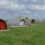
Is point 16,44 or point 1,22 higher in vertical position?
point 1,22

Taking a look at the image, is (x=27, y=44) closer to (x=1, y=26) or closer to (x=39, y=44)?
(x=39, y=44)

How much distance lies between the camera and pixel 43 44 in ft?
45.7

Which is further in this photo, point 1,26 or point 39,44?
point 1,26

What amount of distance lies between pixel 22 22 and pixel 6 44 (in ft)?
133

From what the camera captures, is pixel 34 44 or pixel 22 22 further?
pixel 22 22

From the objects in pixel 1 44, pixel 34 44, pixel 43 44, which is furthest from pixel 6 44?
pixel 43 44

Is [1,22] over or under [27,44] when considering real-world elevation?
over

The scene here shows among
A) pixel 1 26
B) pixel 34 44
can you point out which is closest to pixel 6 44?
pixel 34 44

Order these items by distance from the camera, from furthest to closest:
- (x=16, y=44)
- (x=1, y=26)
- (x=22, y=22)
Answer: (x=22, y=22) → (x=1, y=26) → (x=16, y=44)

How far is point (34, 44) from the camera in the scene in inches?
543

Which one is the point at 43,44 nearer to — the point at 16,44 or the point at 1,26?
the point at 16,44

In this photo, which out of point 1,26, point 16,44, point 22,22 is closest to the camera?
point 16,44

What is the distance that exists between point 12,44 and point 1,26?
18.3 metres

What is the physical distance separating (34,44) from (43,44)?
3.13ft
